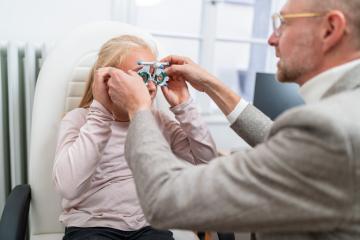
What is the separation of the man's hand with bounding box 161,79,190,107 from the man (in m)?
0.32

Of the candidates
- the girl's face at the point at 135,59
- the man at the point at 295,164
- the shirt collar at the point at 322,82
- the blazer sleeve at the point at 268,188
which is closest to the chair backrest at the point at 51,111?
the girl's face at the point at 135,59

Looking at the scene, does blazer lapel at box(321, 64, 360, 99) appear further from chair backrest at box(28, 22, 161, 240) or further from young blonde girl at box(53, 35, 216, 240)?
chair backrest at box(28, 22, 161, 240)

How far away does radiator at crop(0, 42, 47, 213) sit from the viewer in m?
1.28

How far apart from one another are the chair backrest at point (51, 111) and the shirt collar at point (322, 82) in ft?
2.35

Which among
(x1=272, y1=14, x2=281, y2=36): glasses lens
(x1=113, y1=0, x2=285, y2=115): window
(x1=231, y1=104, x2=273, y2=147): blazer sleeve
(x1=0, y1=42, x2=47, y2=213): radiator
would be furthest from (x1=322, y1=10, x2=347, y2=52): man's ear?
(x1=113, y1=0, x2=285, y2=115): window

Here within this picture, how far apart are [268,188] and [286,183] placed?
0.09ft

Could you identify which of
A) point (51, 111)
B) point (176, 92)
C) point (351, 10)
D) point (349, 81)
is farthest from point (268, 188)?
point (51, 111)

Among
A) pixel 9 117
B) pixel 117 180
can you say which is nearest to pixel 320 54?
pixel 117 180

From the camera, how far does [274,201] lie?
19.7 inches

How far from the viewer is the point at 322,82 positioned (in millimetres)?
635

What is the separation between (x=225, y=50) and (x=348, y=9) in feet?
4.97

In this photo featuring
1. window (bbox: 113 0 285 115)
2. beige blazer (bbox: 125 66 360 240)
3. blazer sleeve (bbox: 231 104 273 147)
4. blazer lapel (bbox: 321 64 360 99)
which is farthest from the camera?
window (bbox: 113 0 285 115)

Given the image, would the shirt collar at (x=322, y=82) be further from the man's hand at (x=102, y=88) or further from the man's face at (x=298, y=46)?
the man's hand at (x=102, y=88)

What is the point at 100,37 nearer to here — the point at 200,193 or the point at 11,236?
the point at 11,236
